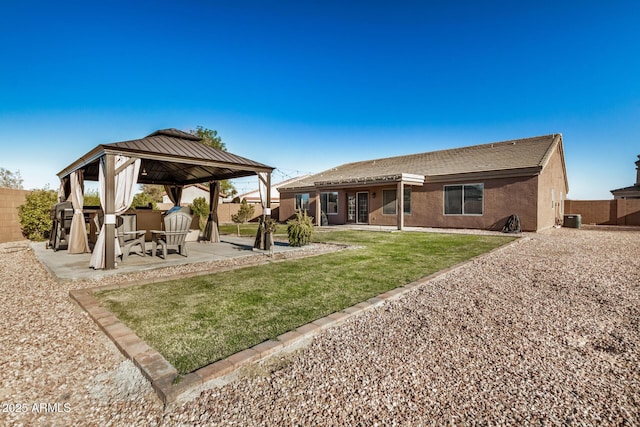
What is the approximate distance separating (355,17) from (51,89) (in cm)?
1164

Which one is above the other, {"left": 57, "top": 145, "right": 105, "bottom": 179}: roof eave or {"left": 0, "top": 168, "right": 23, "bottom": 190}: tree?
{"left": 0, "top": 168, "right": 23, "bottom": 190}: tree

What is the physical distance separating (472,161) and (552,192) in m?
4.48

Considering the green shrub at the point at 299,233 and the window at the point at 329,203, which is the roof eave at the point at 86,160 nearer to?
the green shrub at the point at 299,233

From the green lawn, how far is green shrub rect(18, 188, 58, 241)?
9373 mm

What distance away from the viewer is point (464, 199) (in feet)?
46.9

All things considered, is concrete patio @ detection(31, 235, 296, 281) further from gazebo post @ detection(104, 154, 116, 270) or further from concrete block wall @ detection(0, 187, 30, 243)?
concrete block wall @ detection(0, 187, 30, 243)

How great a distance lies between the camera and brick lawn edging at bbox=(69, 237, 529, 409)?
6.69 feet

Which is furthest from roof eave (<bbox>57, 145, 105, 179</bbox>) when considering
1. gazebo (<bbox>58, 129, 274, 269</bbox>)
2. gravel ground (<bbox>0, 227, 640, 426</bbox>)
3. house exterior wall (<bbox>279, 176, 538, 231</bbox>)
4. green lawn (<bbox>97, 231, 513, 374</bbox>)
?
house exterior wall (<bbox>279, 176, 538, 231</bbox>)

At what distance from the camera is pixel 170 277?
5133mm

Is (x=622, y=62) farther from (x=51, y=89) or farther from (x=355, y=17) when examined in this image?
(x=51, y=89)

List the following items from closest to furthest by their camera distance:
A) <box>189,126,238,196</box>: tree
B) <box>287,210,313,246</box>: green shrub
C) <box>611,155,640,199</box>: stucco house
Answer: <box>287,210,313,246</box>: green shrub < <box>611,155,640,199</box>: stucco house < <box>189,126,238,196</box>: tree

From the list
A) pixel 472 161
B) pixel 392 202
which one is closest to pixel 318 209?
pixel 392 202

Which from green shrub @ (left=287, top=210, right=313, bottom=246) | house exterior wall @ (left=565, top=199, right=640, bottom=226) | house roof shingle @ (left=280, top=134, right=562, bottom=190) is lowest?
green shrub @ (left=287, top=210, right=313, bottom=246)

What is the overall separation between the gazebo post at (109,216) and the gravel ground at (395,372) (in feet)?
5.14
